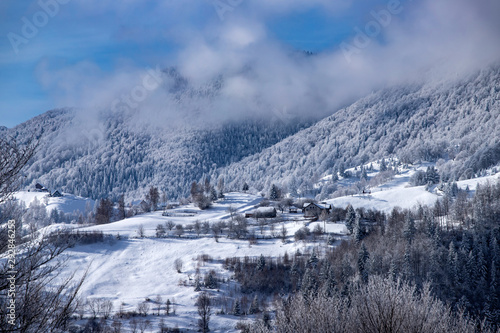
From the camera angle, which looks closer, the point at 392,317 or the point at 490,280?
the point at 392,317

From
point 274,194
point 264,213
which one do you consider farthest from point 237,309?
point 274,194

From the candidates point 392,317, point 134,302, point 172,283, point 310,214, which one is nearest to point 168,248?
point 172,283

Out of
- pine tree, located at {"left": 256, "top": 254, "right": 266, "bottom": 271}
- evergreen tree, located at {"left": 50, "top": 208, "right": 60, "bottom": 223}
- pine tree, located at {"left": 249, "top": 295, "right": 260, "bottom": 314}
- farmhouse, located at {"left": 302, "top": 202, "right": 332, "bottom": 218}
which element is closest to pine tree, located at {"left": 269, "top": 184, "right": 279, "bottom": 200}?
farmhouse, located at {"left": 302, "top": 202, "right": 332, "bottom": 218}

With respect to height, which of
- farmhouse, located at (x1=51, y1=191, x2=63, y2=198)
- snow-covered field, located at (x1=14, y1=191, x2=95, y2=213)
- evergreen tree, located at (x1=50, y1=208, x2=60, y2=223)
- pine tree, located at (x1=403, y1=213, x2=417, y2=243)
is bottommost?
pine tree, located at (x1=403, y1=213, x2=417, y2=243)

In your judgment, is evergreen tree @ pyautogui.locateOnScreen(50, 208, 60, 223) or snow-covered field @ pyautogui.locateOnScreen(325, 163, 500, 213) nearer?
snow-covered field @ pyautogui.locateOnScreen(325, 163, 500, 213)

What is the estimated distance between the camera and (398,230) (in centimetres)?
7581

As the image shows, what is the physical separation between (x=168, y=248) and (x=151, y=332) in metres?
30.7

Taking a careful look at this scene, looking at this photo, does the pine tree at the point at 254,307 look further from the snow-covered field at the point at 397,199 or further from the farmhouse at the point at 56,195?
the farmhouse at the point at 56,195

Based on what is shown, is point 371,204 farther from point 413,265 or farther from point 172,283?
point 172,283

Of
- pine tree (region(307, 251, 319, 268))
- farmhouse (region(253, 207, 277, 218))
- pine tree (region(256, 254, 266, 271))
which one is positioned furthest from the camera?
farmhouse (region(253, 207, 277, 218))

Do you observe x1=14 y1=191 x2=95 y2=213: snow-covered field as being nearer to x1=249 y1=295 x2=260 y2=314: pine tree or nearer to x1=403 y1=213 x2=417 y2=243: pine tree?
x1=249 y1=295 x2=260 y2=314: pine tree

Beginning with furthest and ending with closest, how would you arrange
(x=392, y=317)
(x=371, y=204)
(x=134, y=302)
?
1. (x=371, y=204)
2. (x=134, y=302)
3. (x=392, y=317)

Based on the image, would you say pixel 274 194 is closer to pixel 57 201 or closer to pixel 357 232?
pixel 357 232

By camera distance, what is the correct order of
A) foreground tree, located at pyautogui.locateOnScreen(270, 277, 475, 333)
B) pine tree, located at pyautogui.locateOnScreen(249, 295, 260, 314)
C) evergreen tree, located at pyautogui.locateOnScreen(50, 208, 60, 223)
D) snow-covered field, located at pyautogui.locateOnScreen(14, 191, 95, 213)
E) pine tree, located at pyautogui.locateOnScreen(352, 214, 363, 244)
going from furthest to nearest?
snow-covered field, located at pyautogui.locateOnScreen(14, 191, 95, 213), evergreen tree, located at pyautogui.locateOnScreen(50, 208, 60, 223), pine tree, located at pyautogui.locateOnScreen(352, 214, 363, 244), pine tree, located at pyautogui.locateOnScreen(249, 295, 260, 314), foreground tree, located at pyautogui.locateOnScreen(270, 277, 475, 333)
